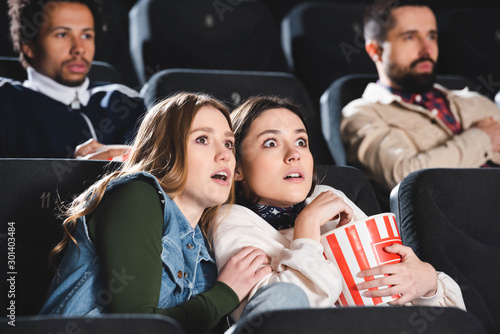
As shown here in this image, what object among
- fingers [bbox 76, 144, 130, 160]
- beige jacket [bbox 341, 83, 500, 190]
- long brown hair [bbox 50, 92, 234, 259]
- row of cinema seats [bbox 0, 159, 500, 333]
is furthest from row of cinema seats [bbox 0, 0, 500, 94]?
long brown hair [bbox 50, 92, 234, 259]

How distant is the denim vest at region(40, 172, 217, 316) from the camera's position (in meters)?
0.72

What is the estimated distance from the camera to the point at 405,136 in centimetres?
152

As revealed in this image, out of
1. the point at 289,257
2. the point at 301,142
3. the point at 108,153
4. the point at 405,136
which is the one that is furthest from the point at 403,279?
the point at 405,136

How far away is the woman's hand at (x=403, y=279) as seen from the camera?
78 cm

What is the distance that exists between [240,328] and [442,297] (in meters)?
0.38

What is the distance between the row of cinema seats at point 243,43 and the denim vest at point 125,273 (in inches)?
41.0

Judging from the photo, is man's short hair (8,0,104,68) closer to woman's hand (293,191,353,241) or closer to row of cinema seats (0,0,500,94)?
row of cinema seats (0,0,500,94)

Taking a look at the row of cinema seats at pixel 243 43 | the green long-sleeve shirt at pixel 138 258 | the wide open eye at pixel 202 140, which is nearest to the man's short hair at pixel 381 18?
the row of cinema seats at pixel 243 43

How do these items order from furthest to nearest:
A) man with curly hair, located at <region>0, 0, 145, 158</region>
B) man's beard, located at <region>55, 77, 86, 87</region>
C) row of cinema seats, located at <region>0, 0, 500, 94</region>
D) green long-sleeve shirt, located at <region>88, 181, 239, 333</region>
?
row of cinema seats, located at <region>0, 0, 500, 94</region>, man's beard, located at <region>55, 77, 86, 87</region>, man with curly hair, located at <region>0, 0, 145, 158</region>, green long-sleeve shirt, located at <region>88, 181, 239, 333</region>

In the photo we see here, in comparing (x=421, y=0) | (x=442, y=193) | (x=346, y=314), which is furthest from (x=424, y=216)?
(x=421, y=0)

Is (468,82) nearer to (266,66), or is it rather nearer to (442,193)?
(266,66)

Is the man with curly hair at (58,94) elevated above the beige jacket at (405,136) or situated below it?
above

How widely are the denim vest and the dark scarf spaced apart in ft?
0.38

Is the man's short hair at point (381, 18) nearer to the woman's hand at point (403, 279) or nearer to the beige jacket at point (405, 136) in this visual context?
the beige jacket at point (405, 136)
